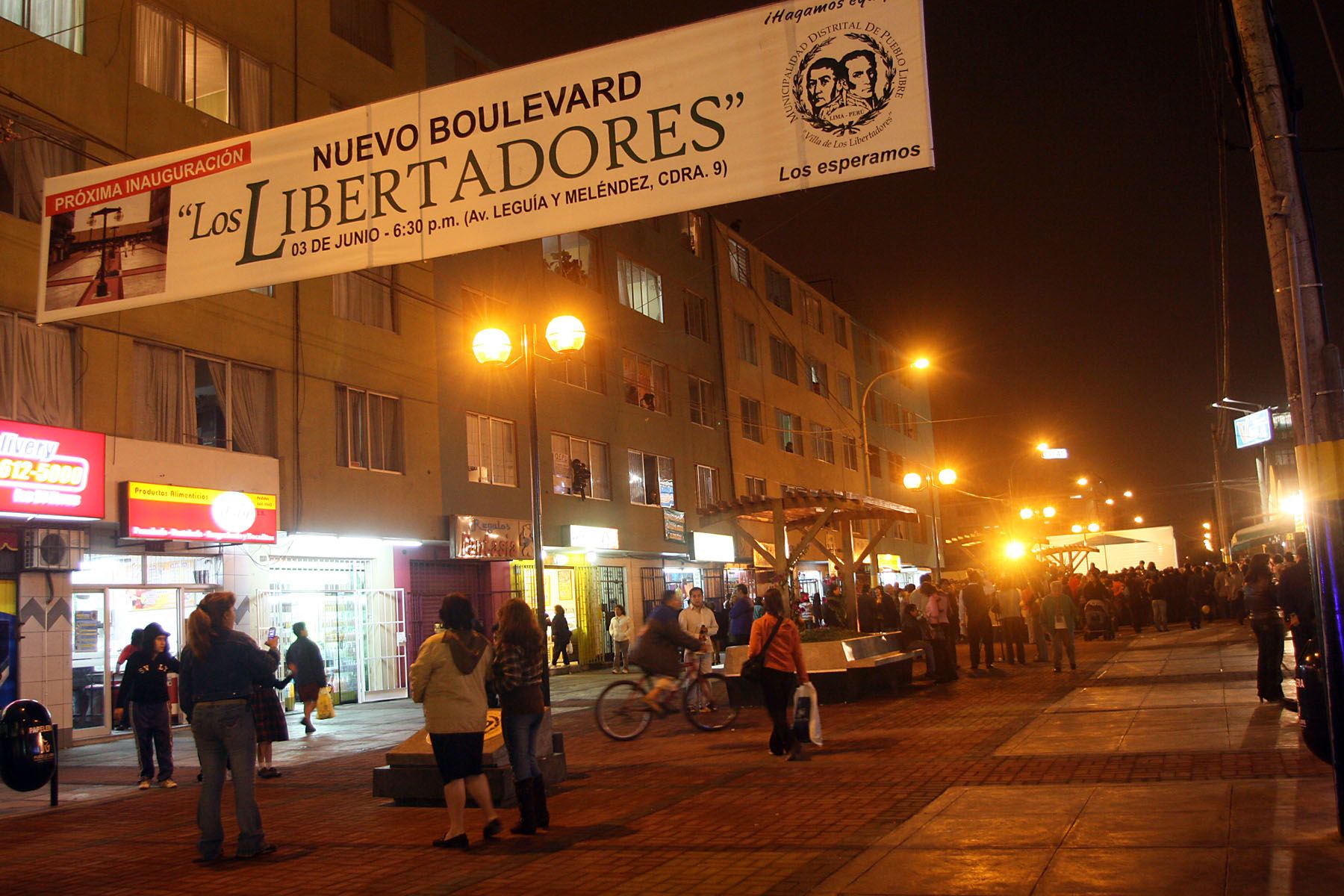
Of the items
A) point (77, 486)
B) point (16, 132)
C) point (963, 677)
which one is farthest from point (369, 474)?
point (963, 677)

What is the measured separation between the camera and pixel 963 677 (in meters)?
19.7

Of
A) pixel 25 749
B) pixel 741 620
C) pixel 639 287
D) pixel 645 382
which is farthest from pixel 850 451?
pixel 25 749

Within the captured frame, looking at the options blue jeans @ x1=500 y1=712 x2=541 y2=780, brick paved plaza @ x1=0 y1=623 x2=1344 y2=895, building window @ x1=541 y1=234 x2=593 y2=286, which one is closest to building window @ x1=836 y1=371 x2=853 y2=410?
building window @ x1=541 y1=234 x2=593 y2=286

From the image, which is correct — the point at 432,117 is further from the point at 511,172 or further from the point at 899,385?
the point at 899,385

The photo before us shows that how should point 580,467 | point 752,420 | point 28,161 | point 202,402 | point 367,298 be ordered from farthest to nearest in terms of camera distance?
1. point 752,420
2. point 580,467
3. point 367,298
4. point 202,402
5. point 28,161

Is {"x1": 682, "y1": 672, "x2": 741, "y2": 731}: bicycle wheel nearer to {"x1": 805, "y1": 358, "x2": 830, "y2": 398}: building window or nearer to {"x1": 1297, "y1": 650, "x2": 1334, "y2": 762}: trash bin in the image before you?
{"x1": 1297, "y1": 650, "x2": 1334, "y2": 762}: trash bin

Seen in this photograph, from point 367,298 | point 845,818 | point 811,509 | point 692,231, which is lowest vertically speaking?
point 845,818

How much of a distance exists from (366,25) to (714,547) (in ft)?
62.4

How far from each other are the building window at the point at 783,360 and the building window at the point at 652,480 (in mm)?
10623

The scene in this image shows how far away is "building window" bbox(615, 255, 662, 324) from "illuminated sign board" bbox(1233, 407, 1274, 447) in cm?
2404

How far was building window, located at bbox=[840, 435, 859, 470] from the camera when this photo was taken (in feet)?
171

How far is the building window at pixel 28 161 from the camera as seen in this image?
17297 mm

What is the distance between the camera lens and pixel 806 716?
11297mm

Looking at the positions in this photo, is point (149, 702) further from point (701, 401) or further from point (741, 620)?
point (701, 401)
